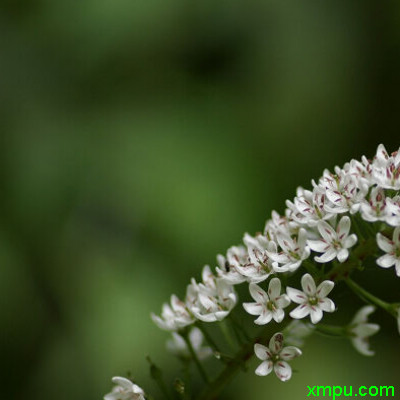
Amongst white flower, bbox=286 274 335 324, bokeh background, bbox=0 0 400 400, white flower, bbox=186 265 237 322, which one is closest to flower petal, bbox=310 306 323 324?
white flower, bbox=286 274 335 324

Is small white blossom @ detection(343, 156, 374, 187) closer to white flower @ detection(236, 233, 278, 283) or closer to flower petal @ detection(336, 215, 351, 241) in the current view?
flower petal @ detection(336, 215, 351, 241)

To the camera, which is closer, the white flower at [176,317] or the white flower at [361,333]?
the white flower at [176,317]

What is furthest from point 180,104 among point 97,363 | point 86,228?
point 97,363

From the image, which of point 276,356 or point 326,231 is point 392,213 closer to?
point 326,231

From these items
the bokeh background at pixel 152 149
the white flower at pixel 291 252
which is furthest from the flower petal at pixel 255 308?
the bokeh background at pixel 152 149

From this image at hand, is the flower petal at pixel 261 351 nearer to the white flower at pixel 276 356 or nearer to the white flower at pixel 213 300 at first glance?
the white flower at pixel 276 356

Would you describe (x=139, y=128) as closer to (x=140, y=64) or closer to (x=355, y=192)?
(x=140, y=64)
